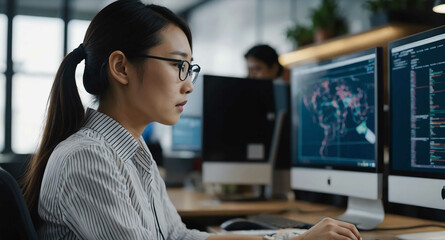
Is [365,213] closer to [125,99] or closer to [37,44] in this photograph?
[125,99]

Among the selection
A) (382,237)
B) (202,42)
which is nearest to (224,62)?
(202,42)

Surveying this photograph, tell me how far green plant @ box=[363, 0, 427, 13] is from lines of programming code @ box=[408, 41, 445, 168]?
193cm

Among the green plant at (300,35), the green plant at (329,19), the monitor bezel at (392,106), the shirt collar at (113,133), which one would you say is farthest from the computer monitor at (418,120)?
the green plant at (300,35)

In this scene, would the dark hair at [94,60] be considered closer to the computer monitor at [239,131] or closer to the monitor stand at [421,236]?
the monitor stand at [421,236]

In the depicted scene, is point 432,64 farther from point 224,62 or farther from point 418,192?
point 224,62

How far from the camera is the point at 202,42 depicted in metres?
6.91

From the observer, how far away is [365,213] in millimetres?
1667

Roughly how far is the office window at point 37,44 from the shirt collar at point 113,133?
5148 millimetres

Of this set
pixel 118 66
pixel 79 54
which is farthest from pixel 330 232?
pixel 79 54

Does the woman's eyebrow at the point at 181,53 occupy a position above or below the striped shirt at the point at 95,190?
above

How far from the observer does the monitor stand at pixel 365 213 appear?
1.57 metres

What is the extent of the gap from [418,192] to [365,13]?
111 inches

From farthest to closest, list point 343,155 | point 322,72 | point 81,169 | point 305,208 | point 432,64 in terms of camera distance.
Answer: point 305,208 → point 322,72 → point 343,155 → point 432,64 → point 81,169

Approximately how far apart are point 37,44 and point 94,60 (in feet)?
17.7
